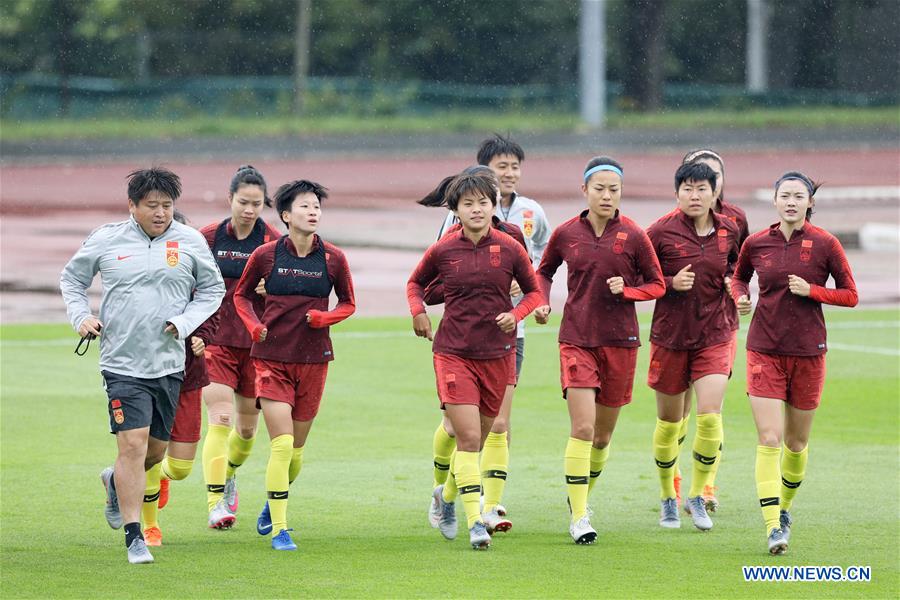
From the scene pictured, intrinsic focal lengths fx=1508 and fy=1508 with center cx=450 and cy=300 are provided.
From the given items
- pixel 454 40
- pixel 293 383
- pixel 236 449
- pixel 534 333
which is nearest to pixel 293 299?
pixel 293 383

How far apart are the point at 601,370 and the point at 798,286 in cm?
126

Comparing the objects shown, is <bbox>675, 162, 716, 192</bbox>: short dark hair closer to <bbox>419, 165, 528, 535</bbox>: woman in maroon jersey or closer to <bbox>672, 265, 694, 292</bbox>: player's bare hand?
A: <bbox>672, 265, 694, 292</bbox>: player's bare hand

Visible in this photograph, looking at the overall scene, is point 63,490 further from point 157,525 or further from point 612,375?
point 612,375

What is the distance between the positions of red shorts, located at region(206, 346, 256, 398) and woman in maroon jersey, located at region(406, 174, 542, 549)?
51.2 inches

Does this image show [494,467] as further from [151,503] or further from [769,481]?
[151,503]

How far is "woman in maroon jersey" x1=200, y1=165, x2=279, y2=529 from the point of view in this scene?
372 inches

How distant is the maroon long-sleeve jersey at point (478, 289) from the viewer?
884 centimetres

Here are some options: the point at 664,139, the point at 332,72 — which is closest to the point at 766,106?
the point at 664,139

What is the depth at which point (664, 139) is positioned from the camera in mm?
48969

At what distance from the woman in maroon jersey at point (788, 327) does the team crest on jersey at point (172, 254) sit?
3.38 metres

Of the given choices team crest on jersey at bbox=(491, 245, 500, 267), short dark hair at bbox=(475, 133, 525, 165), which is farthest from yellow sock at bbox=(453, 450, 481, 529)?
short dark hair at bbox=(475, 133, 525, 165)

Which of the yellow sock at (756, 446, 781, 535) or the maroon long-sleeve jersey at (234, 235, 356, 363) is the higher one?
the maroon long-sleeve jersey at (234, 235, 356, 363)

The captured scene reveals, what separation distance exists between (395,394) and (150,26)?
42.5 m

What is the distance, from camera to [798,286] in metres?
8.74
